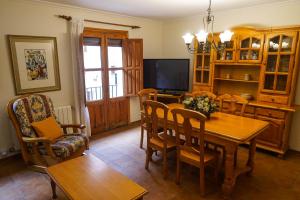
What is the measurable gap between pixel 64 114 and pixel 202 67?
8.99ft

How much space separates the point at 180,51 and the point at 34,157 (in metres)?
3.59

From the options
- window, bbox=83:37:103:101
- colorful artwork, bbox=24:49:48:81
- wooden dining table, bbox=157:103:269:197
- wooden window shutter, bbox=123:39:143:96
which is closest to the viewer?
wooden dining table, bbox=157:103:269:197

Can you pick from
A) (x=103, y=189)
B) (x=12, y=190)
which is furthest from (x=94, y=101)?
(x=103, y=189)

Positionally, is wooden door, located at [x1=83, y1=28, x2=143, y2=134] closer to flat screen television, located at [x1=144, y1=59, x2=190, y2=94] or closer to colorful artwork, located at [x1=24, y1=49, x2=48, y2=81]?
flat screen television, located at [x1=144, y1=59, x2=190, y2=94]

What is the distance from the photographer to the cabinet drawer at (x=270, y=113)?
3.06m

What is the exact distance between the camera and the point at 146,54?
488 cm

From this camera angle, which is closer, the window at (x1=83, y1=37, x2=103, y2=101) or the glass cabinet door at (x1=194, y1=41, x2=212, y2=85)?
the window at (x1=83, y1=37, x2=103, y2=101)

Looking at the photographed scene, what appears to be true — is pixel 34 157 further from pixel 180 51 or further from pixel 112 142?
pixel 180 51

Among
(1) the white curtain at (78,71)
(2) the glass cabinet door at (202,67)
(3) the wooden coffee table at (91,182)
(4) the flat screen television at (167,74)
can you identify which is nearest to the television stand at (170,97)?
(4) the flat screen television at (167,74)

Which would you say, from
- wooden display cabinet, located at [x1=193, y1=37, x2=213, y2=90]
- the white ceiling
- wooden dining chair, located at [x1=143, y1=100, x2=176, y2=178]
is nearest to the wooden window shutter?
the white ceiling

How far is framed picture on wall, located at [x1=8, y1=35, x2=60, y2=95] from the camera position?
9.89ft

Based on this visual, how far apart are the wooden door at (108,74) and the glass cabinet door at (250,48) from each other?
2015 mm

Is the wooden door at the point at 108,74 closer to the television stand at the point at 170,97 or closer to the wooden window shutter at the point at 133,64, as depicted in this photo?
the wooden window shutter at the point at 133,64

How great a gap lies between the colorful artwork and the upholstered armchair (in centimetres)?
43
